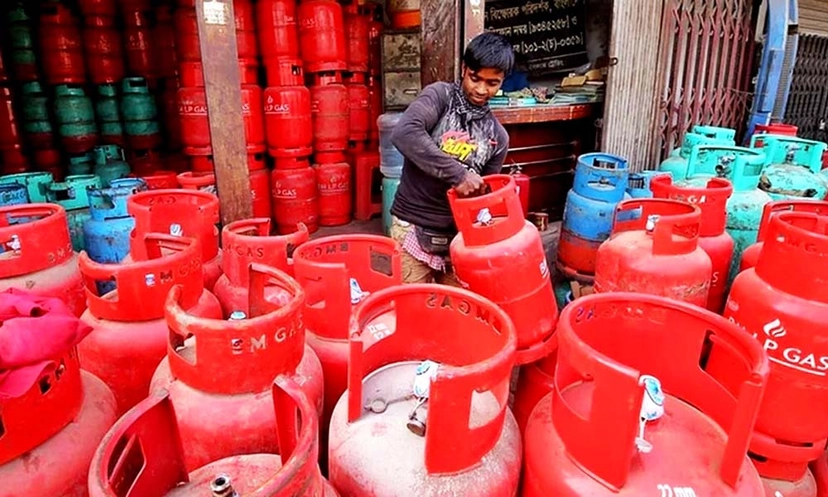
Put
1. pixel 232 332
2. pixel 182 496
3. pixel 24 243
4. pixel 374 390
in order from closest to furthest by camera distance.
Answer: pixel 182 496 < pixel 232 332 < pixel 374 390 < pixel 24 243

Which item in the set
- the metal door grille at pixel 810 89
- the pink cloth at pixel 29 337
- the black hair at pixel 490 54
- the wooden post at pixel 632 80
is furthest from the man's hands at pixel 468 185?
the metal door grille at pixel 810 89

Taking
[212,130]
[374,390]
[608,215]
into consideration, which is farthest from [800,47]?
[374,390]

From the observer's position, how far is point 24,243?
1806 mm

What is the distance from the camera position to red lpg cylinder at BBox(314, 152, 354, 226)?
471 centimetres

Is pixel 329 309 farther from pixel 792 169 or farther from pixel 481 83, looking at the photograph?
pixel 792 169

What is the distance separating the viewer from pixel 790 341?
1494 millimetres

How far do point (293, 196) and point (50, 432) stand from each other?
11.7 ft

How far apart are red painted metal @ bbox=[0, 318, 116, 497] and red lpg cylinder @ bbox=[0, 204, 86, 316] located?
0.84 m

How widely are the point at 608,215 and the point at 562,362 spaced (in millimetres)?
2368

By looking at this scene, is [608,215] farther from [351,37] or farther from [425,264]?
[351,37]

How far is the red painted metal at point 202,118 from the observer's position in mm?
4109


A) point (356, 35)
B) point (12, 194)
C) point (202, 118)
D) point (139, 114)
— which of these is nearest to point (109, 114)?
point (139, 114)

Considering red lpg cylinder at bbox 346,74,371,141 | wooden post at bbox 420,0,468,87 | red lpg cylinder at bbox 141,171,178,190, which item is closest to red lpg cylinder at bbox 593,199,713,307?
wooden post at bbox 420,0,468,87

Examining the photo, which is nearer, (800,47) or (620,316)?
(620,316)
